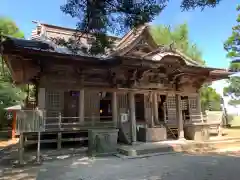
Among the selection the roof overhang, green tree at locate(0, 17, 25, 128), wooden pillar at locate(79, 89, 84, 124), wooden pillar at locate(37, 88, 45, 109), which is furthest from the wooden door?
green tree at locate(0, 17, 25, 128)

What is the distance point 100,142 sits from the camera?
899cm

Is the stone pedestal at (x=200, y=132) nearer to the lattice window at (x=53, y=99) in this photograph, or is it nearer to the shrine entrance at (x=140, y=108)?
the shrine entrance at (x=140, y=108)

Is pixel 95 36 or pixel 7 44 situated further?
pixel 7 44

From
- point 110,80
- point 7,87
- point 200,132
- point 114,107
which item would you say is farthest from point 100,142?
point 7,87

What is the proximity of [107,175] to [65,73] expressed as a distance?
244 inches

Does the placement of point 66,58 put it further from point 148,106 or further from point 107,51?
point 148,106

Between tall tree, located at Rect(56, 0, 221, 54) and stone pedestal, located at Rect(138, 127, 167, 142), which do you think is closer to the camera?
tall tree, located at Rect(56, 0, 221, 54)

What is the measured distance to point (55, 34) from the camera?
559 inches

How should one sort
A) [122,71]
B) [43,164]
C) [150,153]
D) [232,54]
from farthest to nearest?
[232,54] < [122,71] < [150,153] < [43,164]

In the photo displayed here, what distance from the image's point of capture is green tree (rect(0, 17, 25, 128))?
17891 mm

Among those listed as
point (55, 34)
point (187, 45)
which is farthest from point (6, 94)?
point (187, 45)

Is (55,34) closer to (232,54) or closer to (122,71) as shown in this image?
(122,71)

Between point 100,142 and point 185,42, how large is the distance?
20.0 m

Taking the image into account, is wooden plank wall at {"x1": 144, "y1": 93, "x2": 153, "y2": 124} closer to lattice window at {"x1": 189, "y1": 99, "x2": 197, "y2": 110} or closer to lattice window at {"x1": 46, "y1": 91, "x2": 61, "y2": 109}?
lattice window at {"x1": 189, "y1": 99, "x2": 197, "y2": 110}
